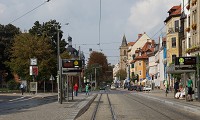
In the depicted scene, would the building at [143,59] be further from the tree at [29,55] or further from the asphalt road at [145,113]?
the asphalt road at [145,113]

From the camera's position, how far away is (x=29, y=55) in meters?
68.3

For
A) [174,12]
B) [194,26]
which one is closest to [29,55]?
[174,12]

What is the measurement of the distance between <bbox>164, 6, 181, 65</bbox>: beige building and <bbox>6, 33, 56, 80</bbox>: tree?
929 inches

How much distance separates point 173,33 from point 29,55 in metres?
27.8

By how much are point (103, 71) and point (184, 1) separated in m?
74.6

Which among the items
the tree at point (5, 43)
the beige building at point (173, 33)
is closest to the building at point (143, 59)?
the beige building at point (173, 33)

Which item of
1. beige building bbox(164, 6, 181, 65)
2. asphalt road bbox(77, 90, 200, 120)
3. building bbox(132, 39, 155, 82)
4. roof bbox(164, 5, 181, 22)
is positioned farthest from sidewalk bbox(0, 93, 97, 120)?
building bbox(132, 39, 155, 82)

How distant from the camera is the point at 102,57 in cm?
13150

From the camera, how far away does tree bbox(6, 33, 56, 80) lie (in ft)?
222

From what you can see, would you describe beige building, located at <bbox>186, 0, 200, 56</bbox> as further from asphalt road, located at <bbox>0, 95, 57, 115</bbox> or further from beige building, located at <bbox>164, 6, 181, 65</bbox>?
beige building, located at <bbox>164, 6, 181, 65</bbox>

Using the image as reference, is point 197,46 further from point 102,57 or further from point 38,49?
point 102,57

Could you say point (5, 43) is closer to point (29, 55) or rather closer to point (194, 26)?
point (29, 55)

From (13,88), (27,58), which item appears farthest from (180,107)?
(13,88)

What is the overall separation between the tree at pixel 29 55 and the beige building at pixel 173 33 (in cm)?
2361
